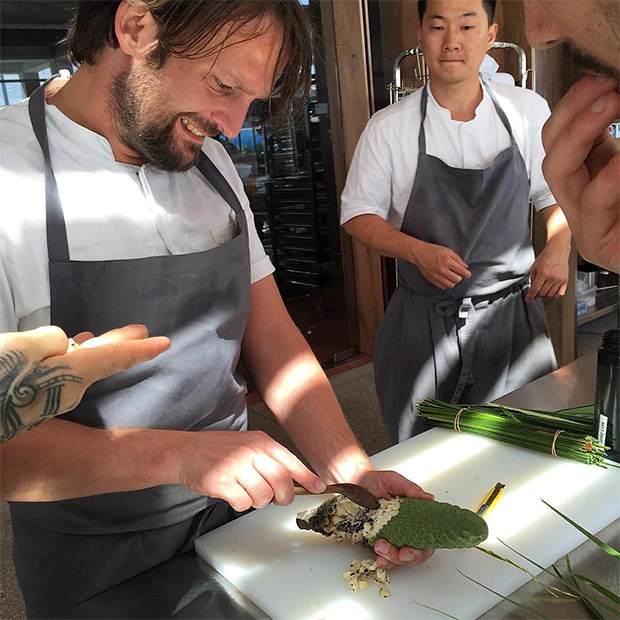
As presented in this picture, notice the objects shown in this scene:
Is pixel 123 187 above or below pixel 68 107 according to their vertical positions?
below

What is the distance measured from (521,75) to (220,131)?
97.3 inches

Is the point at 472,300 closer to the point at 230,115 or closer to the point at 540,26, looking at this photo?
the point at 230,115

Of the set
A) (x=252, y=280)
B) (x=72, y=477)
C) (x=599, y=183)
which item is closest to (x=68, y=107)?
(x=252, y=280)

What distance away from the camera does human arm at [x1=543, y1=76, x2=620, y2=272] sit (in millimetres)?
779

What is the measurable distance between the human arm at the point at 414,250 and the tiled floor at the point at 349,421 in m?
1.28

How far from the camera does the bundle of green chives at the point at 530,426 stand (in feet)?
4.33

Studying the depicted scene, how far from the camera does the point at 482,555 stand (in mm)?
1068

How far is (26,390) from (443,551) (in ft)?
2.34

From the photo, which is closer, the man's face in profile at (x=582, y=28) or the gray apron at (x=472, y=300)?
the man's face in profile at (x=582, y=28)

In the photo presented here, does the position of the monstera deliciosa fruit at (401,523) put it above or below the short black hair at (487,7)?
below

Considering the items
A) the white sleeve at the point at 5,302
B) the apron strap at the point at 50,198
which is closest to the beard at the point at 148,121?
the apron strap at the point at 50,198

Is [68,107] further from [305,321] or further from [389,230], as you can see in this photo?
[305,321]

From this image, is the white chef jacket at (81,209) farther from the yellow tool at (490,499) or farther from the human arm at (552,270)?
the human arm at (552,270)

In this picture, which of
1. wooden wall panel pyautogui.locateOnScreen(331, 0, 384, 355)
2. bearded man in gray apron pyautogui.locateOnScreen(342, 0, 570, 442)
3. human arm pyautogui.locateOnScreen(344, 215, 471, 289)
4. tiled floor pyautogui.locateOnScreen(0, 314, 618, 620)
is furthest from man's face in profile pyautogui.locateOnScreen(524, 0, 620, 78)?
Answer: wooden wall panel pyautogui.locateOnScreen(331, 0, 384, 355)
